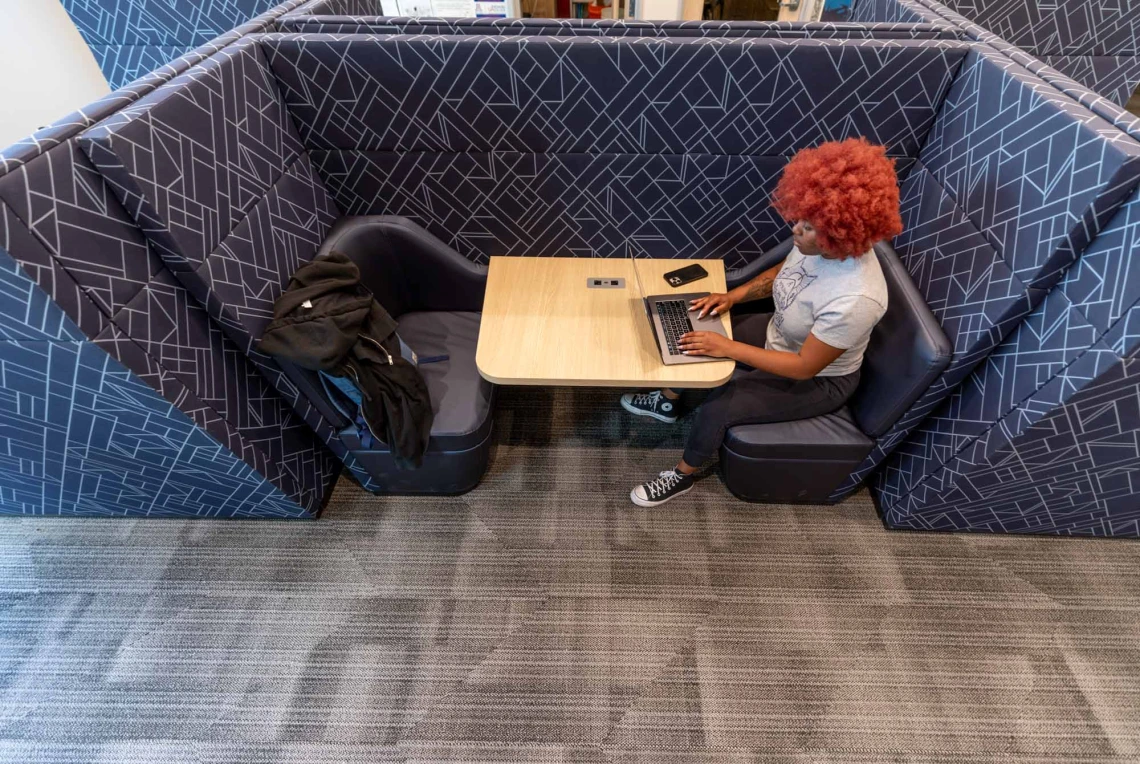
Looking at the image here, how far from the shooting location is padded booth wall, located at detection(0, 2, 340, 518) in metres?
1.07

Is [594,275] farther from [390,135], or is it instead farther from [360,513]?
[360,513]

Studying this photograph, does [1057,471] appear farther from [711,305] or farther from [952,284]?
[711,305]

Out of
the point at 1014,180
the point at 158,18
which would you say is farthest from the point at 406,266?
the point at 158,18

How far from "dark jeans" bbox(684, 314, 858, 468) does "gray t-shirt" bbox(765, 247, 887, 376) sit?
14cm

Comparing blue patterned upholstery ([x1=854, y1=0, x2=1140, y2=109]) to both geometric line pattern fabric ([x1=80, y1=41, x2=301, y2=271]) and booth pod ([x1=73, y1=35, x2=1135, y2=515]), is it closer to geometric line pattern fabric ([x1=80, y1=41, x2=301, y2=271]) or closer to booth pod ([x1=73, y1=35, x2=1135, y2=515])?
booth pod ([x1=73, y1=35, x2=1135, y2=515])

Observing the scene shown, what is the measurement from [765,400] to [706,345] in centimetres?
38

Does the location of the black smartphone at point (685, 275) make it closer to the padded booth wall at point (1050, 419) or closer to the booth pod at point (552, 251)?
the booth pod at point (552, 251)

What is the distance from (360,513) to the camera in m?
1.98

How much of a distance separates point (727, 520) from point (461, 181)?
1549 mm

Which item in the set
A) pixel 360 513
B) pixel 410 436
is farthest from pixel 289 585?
pixel 410 436

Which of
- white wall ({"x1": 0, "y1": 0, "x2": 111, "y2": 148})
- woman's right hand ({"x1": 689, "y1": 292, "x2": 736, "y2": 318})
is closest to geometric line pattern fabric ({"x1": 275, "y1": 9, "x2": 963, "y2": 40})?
woman's right hand ({"x1": 689, "y1": 292, "x2": 736, "y2": 318})

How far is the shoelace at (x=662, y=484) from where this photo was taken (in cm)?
197

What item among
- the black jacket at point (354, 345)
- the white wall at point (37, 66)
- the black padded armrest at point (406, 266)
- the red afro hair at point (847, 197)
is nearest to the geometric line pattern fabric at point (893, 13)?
the red afro hair at point (847, 197)

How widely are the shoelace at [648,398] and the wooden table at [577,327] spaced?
0.63 m
